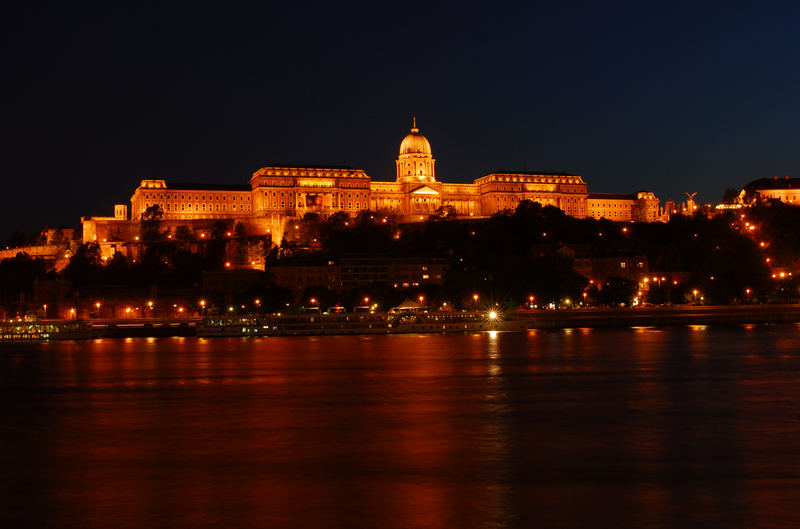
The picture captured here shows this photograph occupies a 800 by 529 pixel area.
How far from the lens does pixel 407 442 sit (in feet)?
51.4

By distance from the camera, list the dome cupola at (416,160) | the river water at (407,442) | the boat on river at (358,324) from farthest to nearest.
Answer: the dome cupola at (416,160) < the boat on river at (358,324) < the river water at (407,442)

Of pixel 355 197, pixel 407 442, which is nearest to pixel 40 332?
pixel 407 442

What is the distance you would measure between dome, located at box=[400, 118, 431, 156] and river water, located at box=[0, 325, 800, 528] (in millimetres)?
81622

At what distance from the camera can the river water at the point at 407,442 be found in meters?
10.9

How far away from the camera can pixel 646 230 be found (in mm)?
82250

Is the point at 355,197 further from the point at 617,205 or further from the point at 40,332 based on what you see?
the point at 40,332

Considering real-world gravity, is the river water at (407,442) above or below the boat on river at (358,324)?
below

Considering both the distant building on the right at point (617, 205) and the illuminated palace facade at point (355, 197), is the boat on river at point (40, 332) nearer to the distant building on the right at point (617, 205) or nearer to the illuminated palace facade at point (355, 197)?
the illuminated palace facade at point (355, 197)

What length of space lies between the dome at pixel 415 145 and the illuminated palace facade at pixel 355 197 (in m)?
0.13

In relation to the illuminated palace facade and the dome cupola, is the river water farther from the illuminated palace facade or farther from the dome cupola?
the dome cupola

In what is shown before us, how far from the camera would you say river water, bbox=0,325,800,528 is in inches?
428

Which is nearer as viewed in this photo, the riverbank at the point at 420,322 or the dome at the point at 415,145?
the riverbank at the point at 420,322

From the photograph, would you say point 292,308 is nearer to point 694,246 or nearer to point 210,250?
point 210,250

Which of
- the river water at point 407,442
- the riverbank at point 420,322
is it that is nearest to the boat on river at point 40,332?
the riverbank at point 420,322
